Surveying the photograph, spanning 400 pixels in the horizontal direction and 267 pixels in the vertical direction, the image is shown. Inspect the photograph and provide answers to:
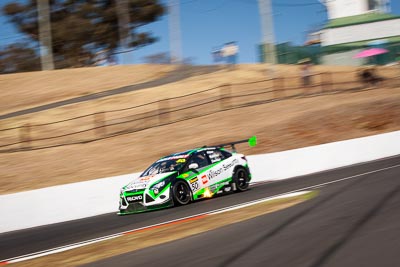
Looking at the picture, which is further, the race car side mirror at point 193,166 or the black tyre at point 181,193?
the race car side mirror at point 193,166

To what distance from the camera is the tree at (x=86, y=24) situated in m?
61.9

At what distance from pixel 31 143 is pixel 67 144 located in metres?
2.03

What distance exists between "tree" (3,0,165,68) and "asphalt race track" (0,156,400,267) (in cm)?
5211

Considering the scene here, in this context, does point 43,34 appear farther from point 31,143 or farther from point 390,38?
point 390,38

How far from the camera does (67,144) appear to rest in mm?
25922

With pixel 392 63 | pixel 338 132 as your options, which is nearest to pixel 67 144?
pixel 338 132

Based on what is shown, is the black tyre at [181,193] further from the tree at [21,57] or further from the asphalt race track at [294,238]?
the tree at [21,57]

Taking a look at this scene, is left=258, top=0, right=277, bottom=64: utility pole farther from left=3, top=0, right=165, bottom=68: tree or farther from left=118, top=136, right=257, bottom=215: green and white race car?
left=3, top=0, right=165, bottom=68: tree

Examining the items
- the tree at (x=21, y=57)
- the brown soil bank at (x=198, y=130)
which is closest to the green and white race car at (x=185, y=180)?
the brown soil bank at (x=198, y=130)

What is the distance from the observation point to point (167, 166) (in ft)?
47.6

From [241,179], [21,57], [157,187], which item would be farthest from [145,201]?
[21,57]

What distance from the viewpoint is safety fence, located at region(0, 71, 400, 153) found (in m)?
27.1

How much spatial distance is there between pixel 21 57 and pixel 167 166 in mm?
56955

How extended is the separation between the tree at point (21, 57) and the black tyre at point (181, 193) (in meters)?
56.8
